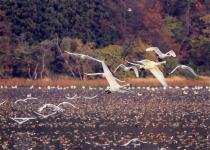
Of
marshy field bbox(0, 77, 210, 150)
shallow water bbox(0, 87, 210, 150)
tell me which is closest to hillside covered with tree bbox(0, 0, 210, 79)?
marshy field bbox(0, 77, 210, 150)

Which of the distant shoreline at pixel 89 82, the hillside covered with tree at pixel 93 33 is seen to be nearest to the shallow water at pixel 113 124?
the distant shoreline at pixel 89 82

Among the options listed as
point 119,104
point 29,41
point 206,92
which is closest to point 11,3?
point 29,41

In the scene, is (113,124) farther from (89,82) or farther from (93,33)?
(93,33)

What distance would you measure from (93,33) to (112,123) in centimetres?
3267

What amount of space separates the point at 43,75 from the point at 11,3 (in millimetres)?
5588

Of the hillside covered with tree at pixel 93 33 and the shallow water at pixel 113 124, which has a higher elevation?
the hillside covered with tree at pixel 93 33

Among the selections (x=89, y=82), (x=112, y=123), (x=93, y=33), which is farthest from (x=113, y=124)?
(x=93, y=33)

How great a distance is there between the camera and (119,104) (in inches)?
1850

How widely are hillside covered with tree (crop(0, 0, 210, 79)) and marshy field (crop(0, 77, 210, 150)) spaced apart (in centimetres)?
1020

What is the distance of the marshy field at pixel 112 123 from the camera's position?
3098 centimetres

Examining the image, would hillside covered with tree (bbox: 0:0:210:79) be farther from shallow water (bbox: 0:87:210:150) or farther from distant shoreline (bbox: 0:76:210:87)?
shallow water (bbox: 0:87:210:150)

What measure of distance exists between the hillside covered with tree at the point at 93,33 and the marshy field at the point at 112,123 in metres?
10.2

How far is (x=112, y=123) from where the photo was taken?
36812 millimetres

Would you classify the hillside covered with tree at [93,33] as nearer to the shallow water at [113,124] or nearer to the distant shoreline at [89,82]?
the distant shoreline at [89,82]
